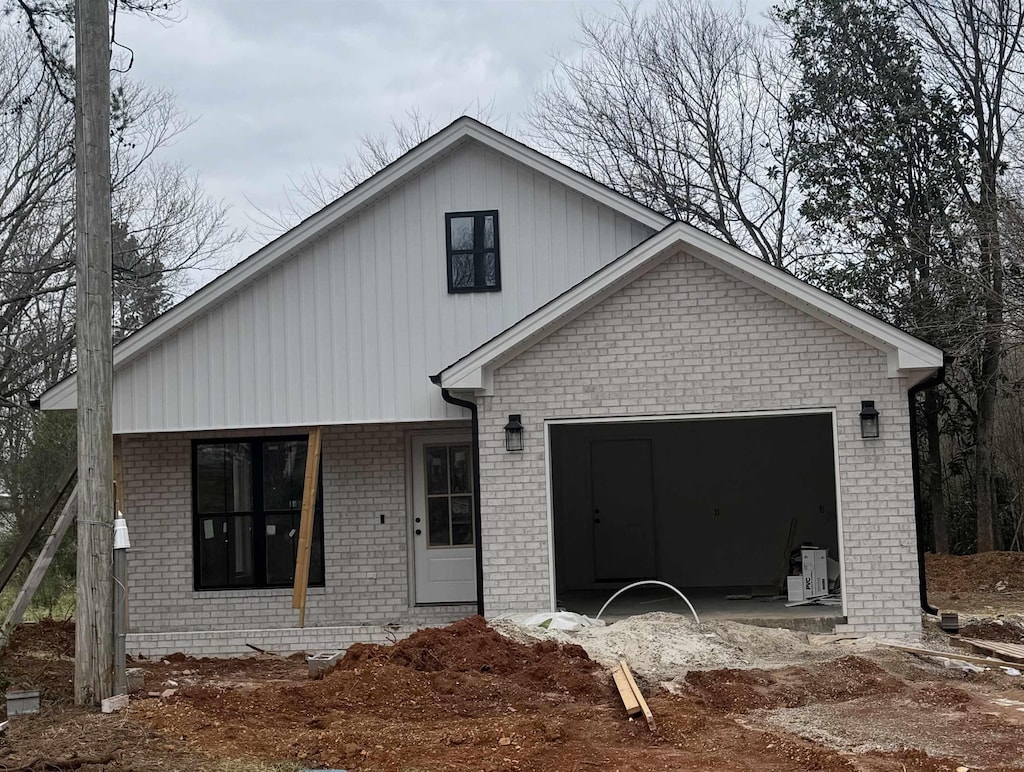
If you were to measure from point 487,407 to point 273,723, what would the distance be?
15.6ft

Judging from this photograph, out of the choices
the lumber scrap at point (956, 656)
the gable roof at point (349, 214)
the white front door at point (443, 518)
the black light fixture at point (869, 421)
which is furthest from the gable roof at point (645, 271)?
the lumber scrap at point (956, 656)

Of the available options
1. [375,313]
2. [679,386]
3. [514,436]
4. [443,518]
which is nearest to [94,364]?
[514,436]

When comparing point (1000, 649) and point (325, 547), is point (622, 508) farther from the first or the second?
point (1000, 649)

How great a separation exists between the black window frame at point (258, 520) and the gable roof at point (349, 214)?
1814 mm

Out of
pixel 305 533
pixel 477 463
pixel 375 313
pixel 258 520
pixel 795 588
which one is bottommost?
pixel 795 588

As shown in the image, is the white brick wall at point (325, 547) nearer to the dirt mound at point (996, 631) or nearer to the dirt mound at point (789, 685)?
the dirt mound at point (789, 685)

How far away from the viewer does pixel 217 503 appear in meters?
15.0

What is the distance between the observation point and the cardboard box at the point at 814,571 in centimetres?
1404

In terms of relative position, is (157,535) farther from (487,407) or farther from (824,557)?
(824,557)

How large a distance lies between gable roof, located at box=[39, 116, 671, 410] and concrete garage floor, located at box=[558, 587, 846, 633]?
4729 mm

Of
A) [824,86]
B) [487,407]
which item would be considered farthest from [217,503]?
[824,86]

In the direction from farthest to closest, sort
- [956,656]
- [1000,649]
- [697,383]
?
[697,383], [1000,649], [956,656]

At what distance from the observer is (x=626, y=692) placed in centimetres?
930

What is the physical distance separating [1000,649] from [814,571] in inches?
112
